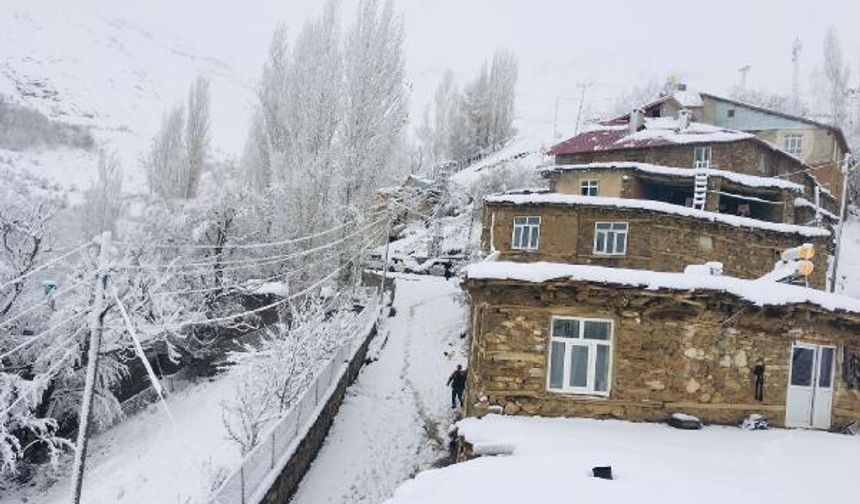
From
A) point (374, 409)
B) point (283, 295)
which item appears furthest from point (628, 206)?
point (283, 295)

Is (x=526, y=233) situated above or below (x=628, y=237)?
below

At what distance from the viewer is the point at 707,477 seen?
1009cm

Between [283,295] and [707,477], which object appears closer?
[707,477]

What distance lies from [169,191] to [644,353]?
33537mm

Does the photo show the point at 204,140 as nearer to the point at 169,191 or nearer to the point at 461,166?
the point at 169,191

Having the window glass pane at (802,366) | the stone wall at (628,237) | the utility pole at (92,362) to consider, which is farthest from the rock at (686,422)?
the stone wall at (628,237)

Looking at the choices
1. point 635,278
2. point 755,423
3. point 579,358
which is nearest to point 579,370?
point 579,358

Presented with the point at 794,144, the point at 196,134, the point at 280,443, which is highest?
the point at 794,144

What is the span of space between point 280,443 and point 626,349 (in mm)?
8257

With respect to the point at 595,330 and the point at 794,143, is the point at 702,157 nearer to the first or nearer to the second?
the point at 794,143

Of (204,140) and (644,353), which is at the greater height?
(204,140)

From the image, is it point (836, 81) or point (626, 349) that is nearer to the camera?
point (626, 349)

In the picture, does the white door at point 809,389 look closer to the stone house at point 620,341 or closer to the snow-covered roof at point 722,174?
the stone house at point 620,341

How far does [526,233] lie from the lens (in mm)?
26359
